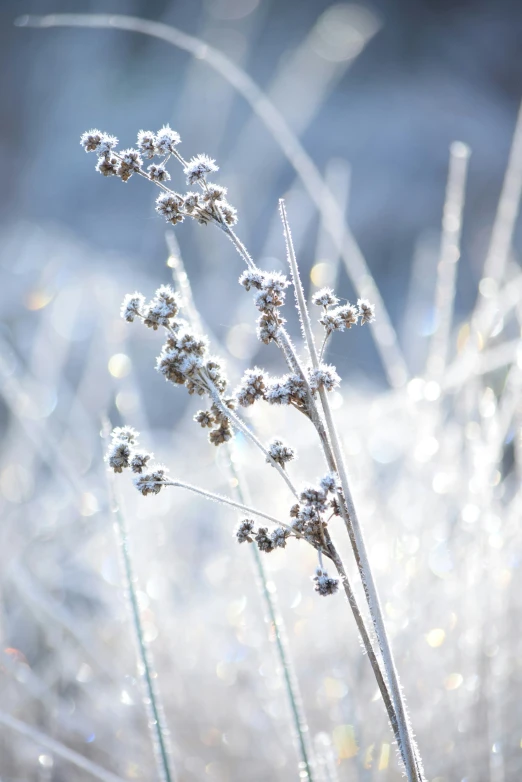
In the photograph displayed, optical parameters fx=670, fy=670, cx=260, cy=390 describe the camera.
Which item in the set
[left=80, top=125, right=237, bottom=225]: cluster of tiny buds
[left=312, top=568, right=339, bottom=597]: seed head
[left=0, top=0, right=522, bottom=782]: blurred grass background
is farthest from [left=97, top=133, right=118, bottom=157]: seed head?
[left=0, top=0, right=522, bottom=782]: blurred grass background

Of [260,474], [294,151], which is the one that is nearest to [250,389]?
[294,151]

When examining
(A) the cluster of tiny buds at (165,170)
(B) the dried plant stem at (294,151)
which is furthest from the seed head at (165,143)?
(B) the dried plant stem at (294,151)

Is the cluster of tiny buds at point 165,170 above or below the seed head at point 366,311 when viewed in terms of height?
above

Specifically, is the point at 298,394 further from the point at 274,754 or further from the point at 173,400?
the point at 173,400

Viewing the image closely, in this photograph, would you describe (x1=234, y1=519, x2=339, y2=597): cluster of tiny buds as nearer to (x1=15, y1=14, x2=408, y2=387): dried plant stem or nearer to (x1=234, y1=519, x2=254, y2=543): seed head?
(x1=234, y1=519, x2=254, y2=543): seed head

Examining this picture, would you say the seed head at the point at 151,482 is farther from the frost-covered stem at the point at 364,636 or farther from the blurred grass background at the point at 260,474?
the blurred grass background at the point at 260,474

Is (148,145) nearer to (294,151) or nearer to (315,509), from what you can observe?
(315,509)
